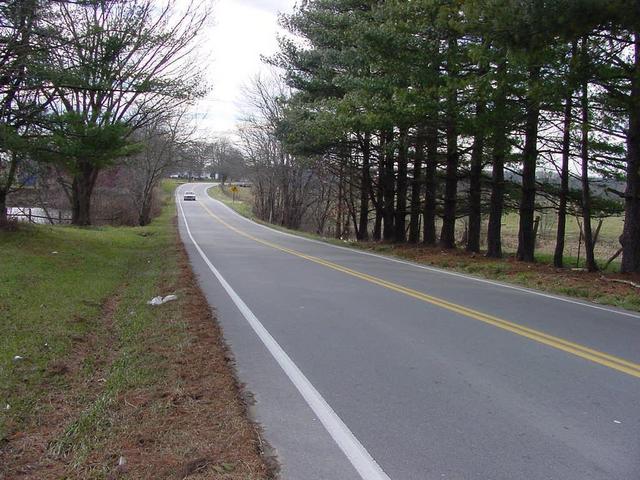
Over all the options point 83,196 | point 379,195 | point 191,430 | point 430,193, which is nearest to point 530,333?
point 191,430

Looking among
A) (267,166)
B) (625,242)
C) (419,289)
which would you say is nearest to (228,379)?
(419,289)

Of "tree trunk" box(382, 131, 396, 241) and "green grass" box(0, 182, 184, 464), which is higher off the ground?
"tree trunk" box(382, 131, 396, 241)

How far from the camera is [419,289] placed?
11297mm

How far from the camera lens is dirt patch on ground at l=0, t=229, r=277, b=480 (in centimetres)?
377

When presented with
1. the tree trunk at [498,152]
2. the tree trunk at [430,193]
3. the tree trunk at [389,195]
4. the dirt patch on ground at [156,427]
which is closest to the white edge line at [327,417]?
the dirt patch on ground at [156,427]

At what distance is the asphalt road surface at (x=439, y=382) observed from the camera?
390 centimetres

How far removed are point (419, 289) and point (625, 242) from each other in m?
5.93

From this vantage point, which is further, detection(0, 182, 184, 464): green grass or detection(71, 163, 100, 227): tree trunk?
detection(71, 163, 100, 227): tree trunk

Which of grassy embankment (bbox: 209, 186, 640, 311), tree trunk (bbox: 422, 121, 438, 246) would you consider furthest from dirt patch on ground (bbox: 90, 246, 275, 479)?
tree trunk (bbox: 422, 121, 438, 246)

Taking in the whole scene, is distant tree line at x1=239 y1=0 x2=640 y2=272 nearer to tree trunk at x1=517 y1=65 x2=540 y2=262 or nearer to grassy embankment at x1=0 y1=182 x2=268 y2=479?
tree trunk at x1=517 y1=65 x2=540 y2=262

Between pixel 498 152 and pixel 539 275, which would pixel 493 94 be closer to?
pixel 498 152

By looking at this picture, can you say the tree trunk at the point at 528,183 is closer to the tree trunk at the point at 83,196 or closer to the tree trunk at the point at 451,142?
the tree trunk at the point at 451,142

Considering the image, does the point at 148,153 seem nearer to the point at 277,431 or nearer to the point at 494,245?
the point at 494,245

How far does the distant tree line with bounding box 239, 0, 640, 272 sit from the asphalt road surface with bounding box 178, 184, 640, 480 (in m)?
5.14
